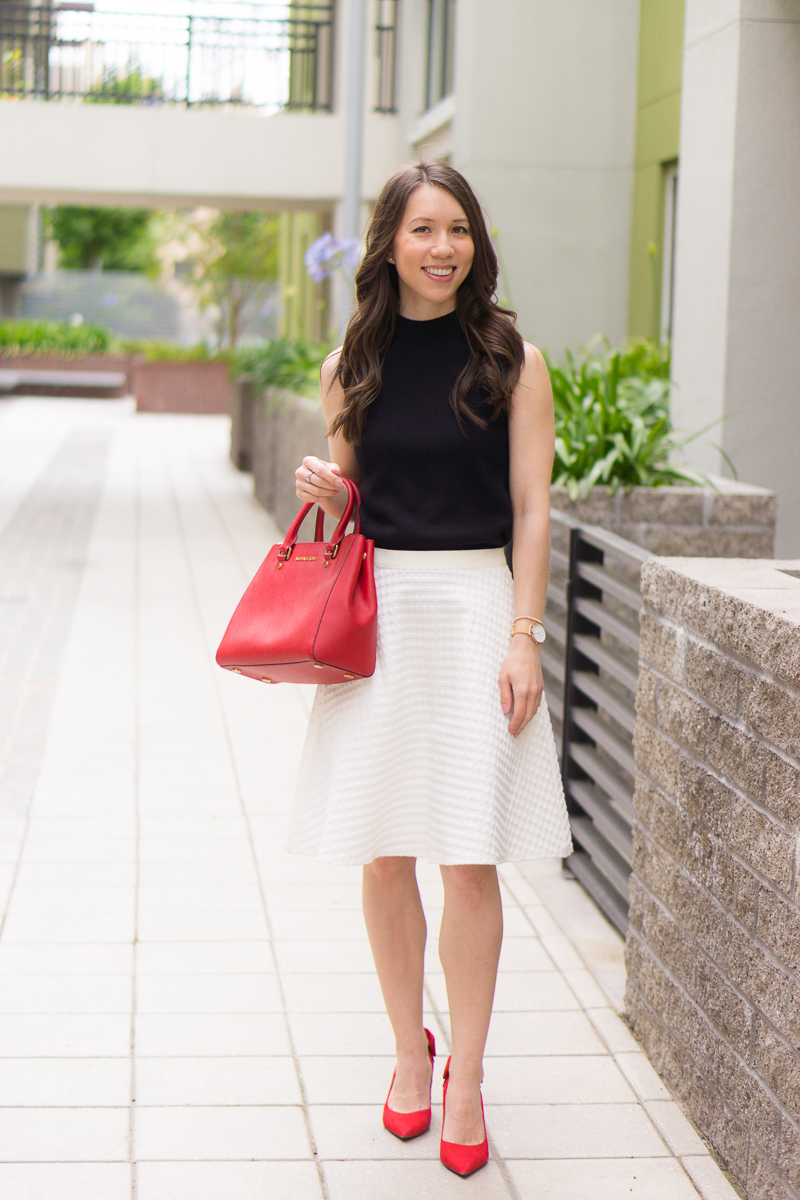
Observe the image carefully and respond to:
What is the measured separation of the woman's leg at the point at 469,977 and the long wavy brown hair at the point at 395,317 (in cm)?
93

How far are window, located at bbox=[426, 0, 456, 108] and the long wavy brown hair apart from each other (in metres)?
12.5

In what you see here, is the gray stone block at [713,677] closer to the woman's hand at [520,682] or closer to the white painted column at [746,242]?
the woman's hand at [520,682]

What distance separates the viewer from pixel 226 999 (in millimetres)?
3600

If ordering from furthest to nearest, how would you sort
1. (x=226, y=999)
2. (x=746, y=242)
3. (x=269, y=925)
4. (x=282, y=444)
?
(x=282, y=444), (x=746, y=242), (x=269, y=925), (x=226, y=999)

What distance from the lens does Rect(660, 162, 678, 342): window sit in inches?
451

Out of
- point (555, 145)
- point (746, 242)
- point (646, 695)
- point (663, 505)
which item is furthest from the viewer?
point (555, 145)

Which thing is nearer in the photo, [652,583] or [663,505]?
[652,583]

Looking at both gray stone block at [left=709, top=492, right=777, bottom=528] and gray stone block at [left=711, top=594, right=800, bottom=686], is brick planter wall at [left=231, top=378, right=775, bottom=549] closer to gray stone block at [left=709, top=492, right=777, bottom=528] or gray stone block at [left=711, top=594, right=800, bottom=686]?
gray stone block at [left=709, top=492, right=777, bottom=528]

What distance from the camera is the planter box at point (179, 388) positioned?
2928cm

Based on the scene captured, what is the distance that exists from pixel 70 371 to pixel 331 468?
112 feet

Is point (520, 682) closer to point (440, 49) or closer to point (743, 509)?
point (743, 509)

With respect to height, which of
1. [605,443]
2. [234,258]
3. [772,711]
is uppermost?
[234,258]

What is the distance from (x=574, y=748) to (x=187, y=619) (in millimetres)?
4496

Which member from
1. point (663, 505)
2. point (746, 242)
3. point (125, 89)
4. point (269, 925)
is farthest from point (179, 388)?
point (269, 925)
